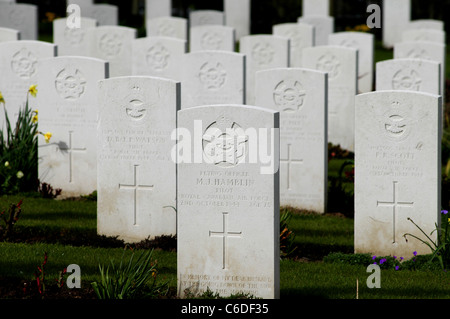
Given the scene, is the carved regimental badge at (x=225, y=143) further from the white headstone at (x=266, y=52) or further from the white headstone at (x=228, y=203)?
the white headstone at (x=266, y=52)

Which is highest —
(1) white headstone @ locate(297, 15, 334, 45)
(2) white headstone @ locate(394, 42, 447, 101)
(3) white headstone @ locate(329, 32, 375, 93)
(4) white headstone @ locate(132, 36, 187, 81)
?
(1) white headstone @ locate(297, 15, 334, 45)

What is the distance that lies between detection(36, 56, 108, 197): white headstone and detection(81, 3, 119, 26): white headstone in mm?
13301

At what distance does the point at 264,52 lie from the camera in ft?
49.6

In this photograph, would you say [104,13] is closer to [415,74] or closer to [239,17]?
[239,17]

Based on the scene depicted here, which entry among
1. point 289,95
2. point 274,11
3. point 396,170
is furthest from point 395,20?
point 396,170

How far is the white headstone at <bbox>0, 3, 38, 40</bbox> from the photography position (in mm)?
21312

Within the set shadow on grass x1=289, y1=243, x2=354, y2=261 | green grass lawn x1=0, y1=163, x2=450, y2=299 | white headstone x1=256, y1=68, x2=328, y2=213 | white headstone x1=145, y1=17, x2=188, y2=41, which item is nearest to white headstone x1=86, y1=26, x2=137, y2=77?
white headstone x1=145, y1=17, x2=188, y2=41

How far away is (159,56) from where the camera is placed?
13938 mm

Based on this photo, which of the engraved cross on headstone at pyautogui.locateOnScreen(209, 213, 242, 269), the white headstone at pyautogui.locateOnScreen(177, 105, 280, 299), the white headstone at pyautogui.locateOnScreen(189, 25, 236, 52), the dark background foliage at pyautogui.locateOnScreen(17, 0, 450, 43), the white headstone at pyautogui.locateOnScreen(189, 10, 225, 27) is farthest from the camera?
the dark background foliage at pyautogui.locateOnScreen(17, 0, 450, 43)

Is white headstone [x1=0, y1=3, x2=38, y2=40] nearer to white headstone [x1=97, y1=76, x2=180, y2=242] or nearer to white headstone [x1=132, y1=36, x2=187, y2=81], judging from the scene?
white headstone [x1=132, y1=36, x2=187, y2=81]

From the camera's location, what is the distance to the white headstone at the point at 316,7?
988 inches

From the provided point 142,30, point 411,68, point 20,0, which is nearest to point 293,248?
point 411,68

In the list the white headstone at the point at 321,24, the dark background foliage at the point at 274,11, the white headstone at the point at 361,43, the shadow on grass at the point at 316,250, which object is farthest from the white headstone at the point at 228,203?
the dark background foliage at the point at 274,11
